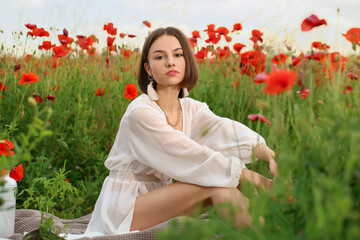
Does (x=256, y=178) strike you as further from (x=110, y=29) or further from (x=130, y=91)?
(x=110, y=29)

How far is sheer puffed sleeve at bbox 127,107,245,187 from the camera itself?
2227 millimetres

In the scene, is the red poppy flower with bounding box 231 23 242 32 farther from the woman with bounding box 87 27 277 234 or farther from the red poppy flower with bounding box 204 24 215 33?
the woman with bounding box 87 27 277 234

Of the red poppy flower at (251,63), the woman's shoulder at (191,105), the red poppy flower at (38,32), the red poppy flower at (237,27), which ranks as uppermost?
the red poppy flower at (237,27)

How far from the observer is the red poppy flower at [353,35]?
81.2 inches

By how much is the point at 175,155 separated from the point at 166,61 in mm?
503

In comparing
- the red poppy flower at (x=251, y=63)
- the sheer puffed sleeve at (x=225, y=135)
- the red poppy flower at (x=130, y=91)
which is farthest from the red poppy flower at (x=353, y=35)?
the red poppy flower at (x=130, y=91)

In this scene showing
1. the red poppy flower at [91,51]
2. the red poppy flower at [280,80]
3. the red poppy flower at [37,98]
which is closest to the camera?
the red poppy flower at [280,80]

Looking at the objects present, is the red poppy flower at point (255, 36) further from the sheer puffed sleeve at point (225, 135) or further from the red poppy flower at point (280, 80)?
the red poppy flower at point (280, 80)

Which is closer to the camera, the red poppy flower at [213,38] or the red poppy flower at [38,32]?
the red poppy flower at [38,32]

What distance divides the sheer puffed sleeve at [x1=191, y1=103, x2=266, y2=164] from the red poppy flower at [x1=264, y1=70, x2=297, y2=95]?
44.8 inches

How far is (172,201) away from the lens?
7.70 feet

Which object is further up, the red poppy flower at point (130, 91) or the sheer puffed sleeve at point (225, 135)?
the red poppy flower at point (130, 91)

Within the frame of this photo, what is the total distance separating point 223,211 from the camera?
6.93 ft

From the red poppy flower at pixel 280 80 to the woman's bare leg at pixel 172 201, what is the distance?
103 cm
